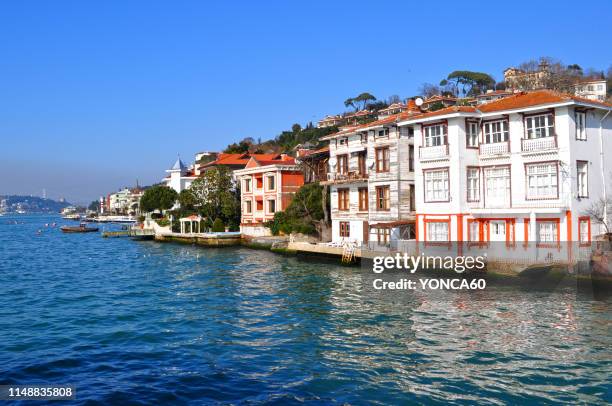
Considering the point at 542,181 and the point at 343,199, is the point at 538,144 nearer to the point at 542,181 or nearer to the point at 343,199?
the point at 542,181

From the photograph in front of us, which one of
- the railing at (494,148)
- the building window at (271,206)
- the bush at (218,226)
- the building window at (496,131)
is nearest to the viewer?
the railing at (494,148)

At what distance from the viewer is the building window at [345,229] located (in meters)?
48.3

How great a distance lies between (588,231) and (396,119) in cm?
1534

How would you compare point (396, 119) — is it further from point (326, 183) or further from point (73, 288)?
point (73, 288)

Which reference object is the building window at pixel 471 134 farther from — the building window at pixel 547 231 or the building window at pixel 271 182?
the building window at pixel 271 182

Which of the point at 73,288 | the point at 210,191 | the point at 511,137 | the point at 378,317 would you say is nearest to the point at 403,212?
the point at 511,137

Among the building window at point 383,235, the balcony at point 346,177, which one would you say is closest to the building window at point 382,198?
the building window at point 383,235

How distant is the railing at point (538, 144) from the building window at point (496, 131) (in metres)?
1.46

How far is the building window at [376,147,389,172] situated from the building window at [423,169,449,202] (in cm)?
700

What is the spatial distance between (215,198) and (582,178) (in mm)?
46502

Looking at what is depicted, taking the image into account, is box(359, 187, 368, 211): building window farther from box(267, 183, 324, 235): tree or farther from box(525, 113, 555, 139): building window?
box(525, 113, 555, 139): building window

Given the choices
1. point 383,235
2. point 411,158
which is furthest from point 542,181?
point 383,235

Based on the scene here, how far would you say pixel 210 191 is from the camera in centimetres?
6975

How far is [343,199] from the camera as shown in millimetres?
48906
